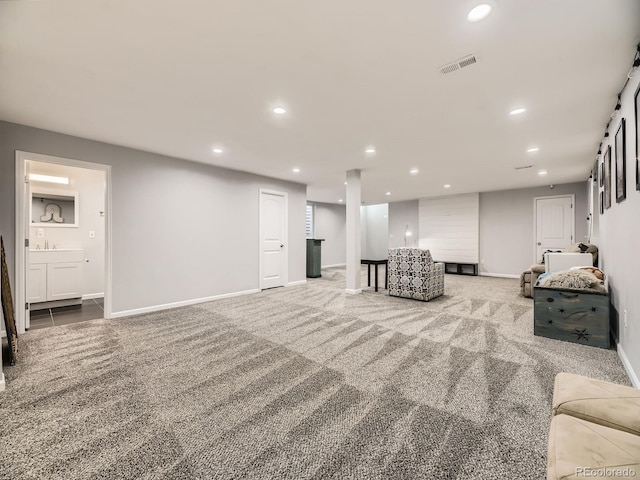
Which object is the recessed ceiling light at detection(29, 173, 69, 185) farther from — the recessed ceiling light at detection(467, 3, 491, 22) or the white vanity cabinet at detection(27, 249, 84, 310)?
the recessed ceiling light at detection(467, 3, 491, 22)

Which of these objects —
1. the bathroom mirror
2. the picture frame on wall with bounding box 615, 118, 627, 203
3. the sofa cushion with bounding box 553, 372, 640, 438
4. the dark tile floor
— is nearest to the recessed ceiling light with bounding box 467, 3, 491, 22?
the picture frame on wall with bounding box 615, 118, 627, 203

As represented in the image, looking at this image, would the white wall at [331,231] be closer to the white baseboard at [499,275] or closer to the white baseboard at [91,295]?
the white baseboard at [499,275]

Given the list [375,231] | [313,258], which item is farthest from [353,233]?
[375,231]

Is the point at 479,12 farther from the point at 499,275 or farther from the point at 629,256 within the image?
the point at 499,275

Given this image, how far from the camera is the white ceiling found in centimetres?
175

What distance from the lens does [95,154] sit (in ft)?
12.9

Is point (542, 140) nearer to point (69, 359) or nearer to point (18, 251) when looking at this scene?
point (69, 359)

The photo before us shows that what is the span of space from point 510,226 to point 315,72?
26.4 ft

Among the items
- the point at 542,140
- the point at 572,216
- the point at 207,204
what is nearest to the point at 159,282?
the point at 207,204

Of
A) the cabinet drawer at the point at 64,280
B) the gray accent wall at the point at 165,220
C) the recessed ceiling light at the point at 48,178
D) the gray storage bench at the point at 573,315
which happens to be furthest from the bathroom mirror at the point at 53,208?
→ the gray storage bench at the point at 573,315

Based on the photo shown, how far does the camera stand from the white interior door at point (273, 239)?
610 cm

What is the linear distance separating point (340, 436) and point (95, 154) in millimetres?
4688

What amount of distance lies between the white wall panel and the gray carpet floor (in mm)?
5587

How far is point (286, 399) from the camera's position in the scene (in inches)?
77.4
